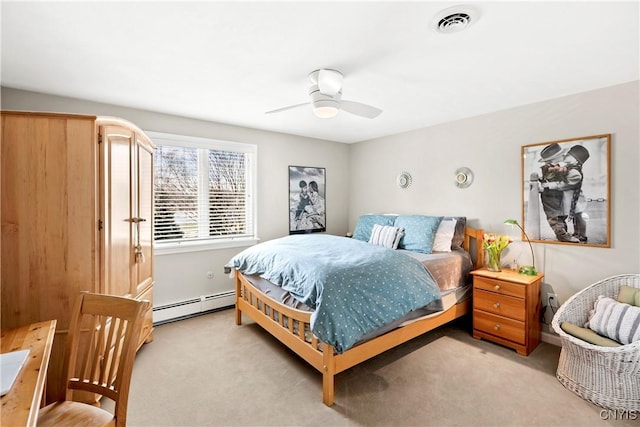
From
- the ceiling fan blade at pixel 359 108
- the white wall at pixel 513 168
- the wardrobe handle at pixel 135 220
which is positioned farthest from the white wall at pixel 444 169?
the ceiling fan blade at pixel 359 108

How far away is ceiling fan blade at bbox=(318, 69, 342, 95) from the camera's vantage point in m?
2.15

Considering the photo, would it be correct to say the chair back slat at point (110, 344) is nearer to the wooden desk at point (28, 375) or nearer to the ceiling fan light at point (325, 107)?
the wooden desk at point (28, 375)

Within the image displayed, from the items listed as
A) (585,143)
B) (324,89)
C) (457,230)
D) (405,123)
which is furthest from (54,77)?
(585,143)

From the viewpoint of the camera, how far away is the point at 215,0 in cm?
146

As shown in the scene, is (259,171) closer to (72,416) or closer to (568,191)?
(72,416)

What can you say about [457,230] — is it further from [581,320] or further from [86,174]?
[86,174]

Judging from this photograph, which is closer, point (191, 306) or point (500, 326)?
point (500, 326)

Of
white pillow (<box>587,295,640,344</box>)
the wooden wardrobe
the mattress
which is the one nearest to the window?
the mattress

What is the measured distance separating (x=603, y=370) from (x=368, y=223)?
2617 mm

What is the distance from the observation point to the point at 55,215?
182 centimetres

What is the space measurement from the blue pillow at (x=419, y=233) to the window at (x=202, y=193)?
2.06 m

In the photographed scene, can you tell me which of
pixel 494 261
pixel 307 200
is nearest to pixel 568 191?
pixel 494 261

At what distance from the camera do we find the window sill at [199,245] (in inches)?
133

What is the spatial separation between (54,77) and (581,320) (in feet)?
15.8
